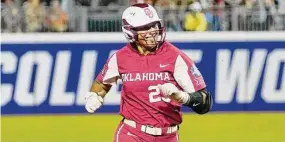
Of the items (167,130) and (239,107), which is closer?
(167,130)

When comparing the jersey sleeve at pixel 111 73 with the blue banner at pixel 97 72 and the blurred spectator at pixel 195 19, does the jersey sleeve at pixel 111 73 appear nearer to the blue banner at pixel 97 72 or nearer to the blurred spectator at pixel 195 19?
the blue banner at pixel 97 72

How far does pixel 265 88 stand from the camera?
14.0 metres

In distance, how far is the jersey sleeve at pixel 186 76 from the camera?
24.0 ft

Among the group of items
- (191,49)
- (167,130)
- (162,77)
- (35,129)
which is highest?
(162,77)

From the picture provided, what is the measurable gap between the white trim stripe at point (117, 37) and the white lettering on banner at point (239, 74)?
225 mm

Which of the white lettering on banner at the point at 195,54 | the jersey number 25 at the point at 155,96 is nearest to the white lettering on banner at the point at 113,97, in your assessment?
the white lettering on banner at the point at 195,54

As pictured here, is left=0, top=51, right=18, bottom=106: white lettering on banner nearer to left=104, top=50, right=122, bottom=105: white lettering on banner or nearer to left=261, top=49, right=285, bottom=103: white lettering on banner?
left=104, top=50, right=122, bottom=105: white lettering on banner

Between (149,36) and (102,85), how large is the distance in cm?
73

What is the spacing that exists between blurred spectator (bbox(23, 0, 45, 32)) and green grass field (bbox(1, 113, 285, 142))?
138 cm

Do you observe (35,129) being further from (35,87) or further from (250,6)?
(250,6)

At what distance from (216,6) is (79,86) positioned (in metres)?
2.52

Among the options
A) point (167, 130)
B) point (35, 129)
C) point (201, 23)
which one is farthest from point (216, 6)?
point (167, 130)

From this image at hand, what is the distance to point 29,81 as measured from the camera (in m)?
13.7

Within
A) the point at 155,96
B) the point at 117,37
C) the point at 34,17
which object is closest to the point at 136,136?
the point at 155,96
